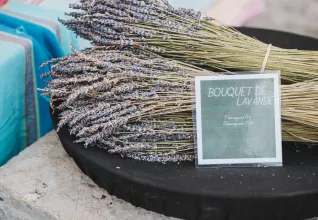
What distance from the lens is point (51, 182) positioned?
1.20 meters

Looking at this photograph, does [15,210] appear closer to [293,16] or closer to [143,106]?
[143,106]

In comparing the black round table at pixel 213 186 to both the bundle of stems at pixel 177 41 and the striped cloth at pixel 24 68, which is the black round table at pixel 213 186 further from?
the striped cloth at pixel 24 68

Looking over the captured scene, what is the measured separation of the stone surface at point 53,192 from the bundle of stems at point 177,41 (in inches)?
15.4

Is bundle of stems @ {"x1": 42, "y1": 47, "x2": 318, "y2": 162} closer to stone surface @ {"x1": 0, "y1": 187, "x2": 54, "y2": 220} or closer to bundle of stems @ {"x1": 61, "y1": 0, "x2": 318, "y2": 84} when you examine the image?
bundle of stems @ {"x1": 61, "y1": 0, "x2": 318, "y2": 84}

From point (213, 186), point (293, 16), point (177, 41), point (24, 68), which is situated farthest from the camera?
point (293, 16)

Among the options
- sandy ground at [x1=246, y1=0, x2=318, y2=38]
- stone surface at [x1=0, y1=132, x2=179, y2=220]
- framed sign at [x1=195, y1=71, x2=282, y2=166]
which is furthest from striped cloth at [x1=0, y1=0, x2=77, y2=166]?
sandy ground at [x1=246, y1=0, x2=318, y2=38]

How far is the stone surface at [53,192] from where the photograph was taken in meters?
1.10

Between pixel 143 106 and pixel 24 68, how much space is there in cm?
66

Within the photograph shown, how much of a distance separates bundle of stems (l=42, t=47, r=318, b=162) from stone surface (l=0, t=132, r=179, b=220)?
0.15m

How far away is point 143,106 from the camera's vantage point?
41.0 inches

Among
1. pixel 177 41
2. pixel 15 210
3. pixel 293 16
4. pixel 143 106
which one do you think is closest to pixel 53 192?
pixel 15 210

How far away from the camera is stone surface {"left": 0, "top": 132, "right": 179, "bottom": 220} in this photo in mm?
1101

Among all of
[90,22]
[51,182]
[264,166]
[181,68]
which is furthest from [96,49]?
[264,166]

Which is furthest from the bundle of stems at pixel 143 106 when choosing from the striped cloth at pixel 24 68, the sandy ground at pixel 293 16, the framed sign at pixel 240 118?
the sandy ground at pixel 293 16
